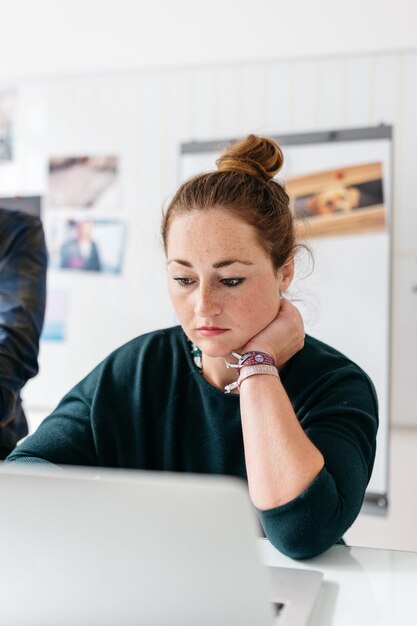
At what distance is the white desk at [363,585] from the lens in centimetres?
63

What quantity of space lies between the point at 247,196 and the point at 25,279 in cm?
50

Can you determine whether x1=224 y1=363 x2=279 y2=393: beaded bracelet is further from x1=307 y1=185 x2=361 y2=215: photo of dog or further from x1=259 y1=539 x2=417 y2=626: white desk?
x1=307 y1=185 x2=361 y2=215: photo of dog

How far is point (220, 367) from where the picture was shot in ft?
3.72

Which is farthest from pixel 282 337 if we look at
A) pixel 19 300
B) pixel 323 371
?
pixel 19 300

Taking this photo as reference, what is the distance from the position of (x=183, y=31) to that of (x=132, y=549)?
2.53 m

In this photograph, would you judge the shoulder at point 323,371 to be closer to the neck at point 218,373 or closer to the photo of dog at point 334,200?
the neck at point 218,373

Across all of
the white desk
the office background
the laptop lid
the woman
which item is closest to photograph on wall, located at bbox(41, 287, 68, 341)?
the office background

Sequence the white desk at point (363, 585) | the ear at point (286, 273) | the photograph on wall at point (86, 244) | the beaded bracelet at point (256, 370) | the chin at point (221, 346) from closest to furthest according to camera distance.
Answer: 1. the white desk at point (363, 585)
2. the beaded bracelet at point (256, 370)
3. the chin at point (221, 346)
4. the ear at point (286, 273)
5. the photograph on wall at point (86, 244)

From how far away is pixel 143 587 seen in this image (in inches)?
17.7

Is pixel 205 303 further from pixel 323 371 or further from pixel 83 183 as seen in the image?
pixel 83 183

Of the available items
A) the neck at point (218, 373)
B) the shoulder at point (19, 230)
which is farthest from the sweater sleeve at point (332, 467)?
the shoulder at point (19, 230)

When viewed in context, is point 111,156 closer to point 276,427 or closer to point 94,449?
point 94,449

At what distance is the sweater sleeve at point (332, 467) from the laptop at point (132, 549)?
1.20 feet

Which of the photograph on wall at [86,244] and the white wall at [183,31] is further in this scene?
the photograph on wall at [86,244]
